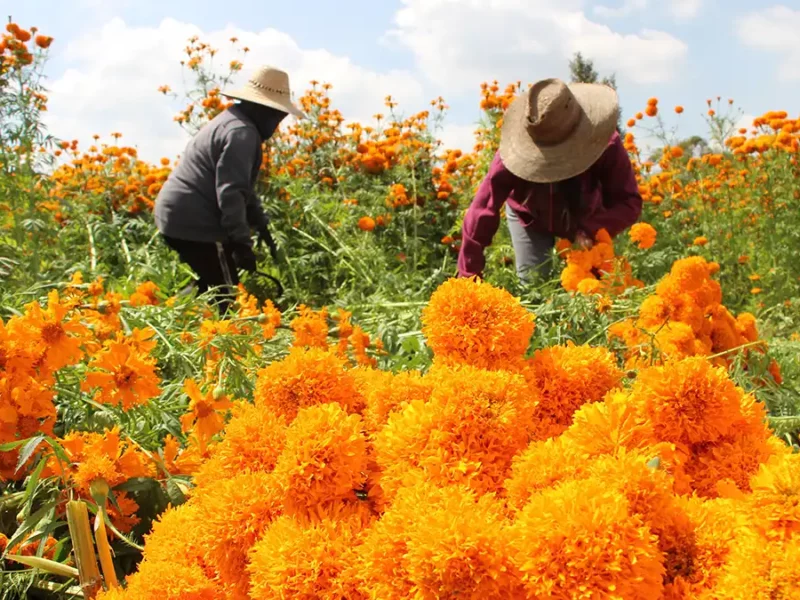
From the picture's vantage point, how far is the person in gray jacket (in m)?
4.52

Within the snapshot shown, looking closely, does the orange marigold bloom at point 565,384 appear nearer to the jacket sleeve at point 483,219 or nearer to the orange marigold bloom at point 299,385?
the orange marigold bloom at point 299,385

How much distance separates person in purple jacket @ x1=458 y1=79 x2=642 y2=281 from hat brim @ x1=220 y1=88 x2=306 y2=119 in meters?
1.69

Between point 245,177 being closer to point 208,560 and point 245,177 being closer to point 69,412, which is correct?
point 69,412

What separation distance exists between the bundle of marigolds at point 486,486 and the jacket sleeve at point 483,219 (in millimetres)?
2370

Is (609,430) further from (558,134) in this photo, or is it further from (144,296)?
(558,134)

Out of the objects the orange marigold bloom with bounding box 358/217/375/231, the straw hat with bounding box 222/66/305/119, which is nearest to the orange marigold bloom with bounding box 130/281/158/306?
the straw hat with bounding box 222/66/305/119

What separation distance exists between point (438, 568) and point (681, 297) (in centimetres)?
133

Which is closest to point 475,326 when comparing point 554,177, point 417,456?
point 417,456

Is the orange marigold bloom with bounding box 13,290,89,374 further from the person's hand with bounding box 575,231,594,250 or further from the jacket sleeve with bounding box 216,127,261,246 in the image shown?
the jacket sleeve with bounding box 216,127,261,246

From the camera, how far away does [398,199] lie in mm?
6285

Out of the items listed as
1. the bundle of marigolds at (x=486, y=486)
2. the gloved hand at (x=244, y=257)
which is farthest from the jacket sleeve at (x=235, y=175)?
the bundle of marigolds at (x=486, y=486)

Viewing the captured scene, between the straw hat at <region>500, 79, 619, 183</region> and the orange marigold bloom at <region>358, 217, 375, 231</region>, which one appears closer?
the straw hat at <region>500, 79, 619, 183</region>

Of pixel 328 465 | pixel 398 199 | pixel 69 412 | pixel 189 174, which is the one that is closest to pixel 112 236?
pixel 189 174

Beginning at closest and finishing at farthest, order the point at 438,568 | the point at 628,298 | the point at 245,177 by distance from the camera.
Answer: the point at 438,568 < the point at 628,298 < the point at 245,177
